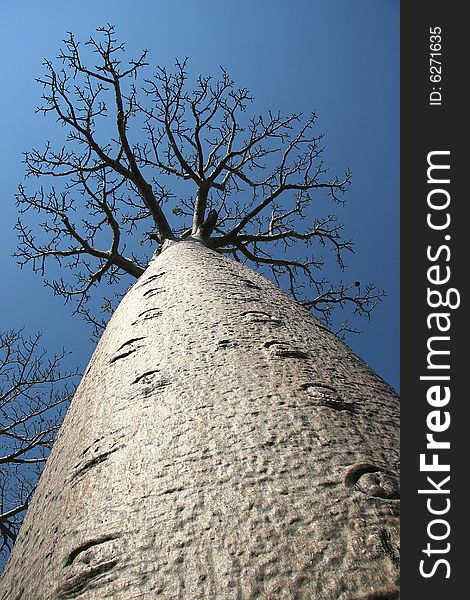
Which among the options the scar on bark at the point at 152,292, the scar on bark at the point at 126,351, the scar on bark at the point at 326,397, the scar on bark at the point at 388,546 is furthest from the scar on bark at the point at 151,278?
the scar on bark at the point at 388,546

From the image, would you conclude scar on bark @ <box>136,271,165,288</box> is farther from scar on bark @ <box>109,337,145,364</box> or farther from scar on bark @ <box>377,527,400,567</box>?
scar on bark @ <box>377,527,400,567</box>

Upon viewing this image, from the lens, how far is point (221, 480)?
0.74 m

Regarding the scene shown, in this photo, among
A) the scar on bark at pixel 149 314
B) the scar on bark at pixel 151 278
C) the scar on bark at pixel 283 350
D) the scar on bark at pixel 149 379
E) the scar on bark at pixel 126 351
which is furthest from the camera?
the scar on bark at pixel 151 278

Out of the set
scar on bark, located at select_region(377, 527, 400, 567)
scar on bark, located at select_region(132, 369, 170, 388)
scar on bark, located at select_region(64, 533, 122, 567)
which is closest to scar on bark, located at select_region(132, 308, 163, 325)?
scar on bark, located at select_region(132, 369, 170, 388)

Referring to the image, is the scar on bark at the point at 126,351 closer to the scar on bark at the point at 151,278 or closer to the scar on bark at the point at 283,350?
the scar on bark at the point at 283,350

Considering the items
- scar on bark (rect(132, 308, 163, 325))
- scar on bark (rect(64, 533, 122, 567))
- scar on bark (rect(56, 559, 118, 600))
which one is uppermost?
scar on bark (rect(132, 308, 163, 325))

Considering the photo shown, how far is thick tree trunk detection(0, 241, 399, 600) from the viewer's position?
606 mm

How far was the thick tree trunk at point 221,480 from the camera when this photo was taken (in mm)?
606

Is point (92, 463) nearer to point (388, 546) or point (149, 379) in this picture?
point (149, 379)

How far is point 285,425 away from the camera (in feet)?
2.87

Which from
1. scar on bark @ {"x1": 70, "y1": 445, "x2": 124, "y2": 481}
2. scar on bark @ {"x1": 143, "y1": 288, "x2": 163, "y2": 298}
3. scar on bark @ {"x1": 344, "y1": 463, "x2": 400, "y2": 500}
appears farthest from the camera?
scar on bark @ {"x1": 143, "y1": 288, "x2": 163, "y2": 298}

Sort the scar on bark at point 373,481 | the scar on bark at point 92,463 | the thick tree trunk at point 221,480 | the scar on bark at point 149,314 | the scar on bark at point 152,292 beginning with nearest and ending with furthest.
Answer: the thick tree trunk at point 221,480 < the scar on bark at point 373,481 < the scar on bark at point 92,463 < the scar on bark at point 149,314 < the scar on bark at point 152,292

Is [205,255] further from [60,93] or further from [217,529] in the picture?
[60,93]

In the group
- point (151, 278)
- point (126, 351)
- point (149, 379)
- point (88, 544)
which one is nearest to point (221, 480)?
point (88, 544)
